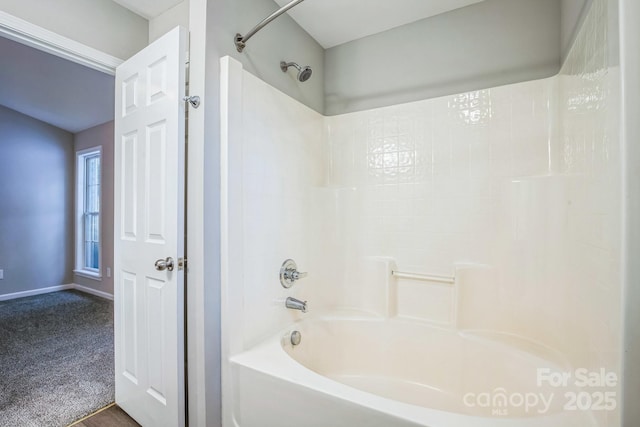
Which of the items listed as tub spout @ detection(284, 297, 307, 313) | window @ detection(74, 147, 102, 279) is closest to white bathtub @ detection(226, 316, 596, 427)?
tub spout @ detection(284, 297, 307, 313)

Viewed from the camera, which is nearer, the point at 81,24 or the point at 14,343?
the point at 81,24

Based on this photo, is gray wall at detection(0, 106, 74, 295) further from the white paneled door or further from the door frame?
the door frame

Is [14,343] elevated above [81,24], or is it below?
below

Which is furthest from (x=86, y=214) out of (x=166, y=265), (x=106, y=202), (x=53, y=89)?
(x=166, y=265)

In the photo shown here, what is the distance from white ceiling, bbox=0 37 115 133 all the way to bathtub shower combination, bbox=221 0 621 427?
249cm

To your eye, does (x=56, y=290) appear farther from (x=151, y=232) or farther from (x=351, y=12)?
(x=351, y=12)

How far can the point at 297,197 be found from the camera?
75.8 inches

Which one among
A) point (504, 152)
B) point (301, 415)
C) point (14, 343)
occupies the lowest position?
point (14, 343)

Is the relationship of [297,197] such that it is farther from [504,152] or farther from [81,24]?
[81,24]

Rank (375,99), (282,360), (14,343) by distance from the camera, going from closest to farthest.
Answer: (282,360), (375,99), (14,343)

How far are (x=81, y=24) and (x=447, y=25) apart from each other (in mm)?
2074

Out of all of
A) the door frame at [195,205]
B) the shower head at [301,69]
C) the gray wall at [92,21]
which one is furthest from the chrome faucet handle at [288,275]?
the gray wall at [92,21]

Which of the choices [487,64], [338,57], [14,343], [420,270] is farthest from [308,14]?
[14,343]

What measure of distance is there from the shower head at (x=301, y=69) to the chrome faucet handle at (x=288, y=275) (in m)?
1.11
